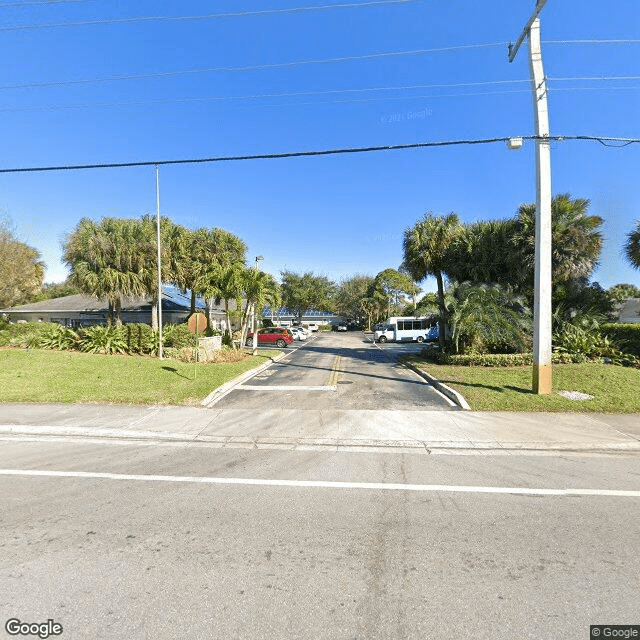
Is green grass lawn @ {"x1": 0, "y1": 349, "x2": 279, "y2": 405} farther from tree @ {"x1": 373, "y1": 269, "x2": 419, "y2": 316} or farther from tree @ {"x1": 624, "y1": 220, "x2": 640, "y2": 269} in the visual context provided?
tree @ {"x1": 373, "y1": 269, "x2": 419, "y2": 316}

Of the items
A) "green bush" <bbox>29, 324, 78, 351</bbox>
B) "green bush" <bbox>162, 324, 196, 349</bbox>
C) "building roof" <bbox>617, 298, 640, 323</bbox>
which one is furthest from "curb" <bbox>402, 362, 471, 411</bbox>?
"building roof" <bbox>617, 298, 640, 323</bbox>

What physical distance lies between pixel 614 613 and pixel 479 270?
54.9 ft

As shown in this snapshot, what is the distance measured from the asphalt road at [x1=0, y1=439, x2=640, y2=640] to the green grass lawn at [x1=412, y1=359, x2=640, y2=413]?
365 cm

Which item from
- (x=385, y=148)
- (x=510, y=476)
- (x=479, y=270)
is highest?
(x=385, y=148)

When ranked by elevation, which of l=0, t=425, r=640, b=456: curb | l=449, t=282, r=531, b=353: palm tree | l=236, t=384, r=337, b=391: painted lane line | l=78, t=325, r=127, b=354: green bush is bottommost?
l=0, t=425, r=640, b=456: curb

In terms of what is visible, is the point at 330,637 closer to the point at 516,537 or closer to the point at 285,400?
the point at 516,537

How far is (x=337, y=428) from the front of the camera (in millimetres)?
7609

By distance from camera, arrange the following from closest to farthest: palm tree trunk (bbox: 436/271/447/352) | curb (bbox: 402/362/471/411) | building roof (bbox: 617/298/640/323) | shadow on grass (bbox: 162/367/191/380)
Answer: curb (bbox: 402/362/471/411) → shadow on grass (bbox: 162/367/191/380) → palm tree trunk (bbox: 436/271/447/352) → building roof (bbox: 617/298/640/323)

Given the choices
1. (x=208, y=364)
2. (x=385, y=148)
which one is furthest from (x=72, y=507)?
(x=208, y=364)

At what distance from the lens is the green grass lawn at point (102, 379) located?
9797mm

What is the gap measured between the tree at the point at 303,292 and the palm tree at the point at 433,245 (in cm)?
4685

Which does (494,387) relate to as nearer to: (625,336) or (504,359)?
(504,359)

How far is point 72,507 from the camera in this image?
4227 mm

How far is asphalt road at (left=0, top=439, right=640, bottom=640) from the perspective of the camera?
2.60 m
